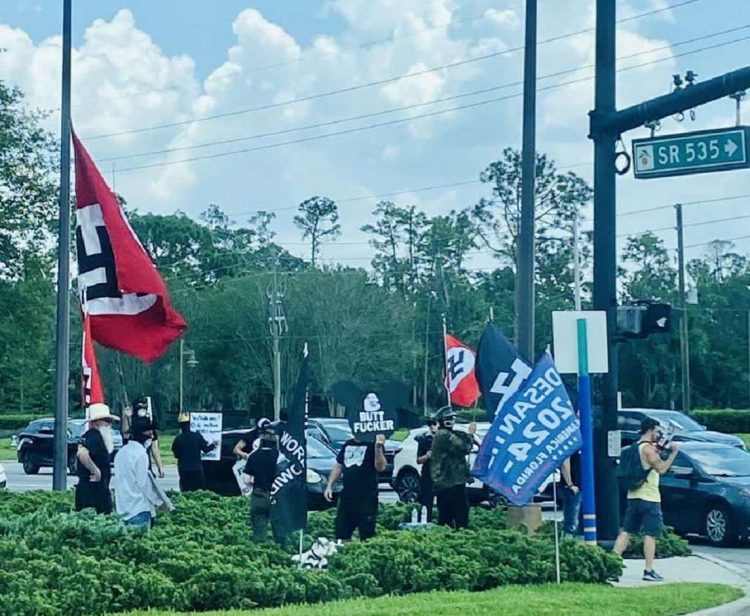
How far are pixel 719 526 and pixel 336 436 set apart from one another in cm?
1288

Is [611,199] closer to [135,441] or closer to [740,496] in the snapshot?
[740,496]

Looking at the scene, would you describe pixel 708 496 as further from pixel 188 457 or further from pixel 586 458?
pixel 188 457

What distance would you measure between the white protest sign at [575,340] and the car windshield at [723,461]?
588 centimetres

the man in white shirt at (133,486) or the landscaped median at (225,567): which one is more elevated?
the man in white shirt at (133,486)

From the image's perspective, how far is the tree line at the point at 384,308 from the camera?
233ft

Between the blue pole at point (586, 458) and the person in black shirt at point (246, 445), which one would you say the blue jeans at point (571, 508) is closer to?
the blue pole at point (586, 458)

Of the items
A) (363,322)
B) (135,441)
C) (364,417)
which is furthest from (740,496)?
(363,322)

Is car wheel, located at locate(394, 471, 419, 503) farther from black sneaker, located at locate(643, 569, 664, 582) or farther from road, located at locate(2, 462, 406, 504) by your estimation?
black sneaker, located at locate(643, 569, 664, 582)

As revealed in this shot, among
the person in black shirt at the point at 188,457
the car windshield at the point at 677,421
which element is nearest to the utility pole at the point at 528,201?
the person in black shirt at the point at 188,457

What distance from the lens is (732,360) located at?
3435 inches

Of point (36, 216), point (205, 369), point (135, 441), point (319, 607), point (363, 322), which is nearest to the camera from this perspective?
point (319, 607)

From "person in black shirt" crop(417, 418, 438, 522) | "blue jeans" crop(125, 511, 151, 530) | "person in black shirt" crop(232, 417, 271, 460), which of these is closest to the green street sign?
"person in black shirt" crop(417, 418, 438, 522)

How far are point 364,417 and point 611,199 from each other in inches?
179

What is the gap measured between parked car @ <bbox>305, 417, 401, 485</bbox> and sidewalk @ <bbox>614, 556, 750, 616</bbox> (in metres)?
10.3
